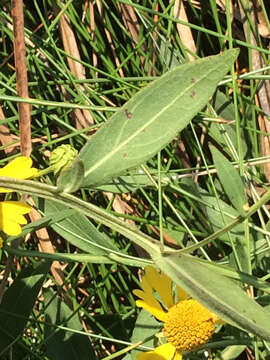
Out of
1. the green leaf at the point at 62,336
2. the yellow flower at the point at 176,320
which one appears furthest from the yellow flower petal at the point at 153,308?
the green leaf at the point at 62,336

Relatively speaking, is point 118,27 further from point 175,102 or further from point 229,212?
point 175,102

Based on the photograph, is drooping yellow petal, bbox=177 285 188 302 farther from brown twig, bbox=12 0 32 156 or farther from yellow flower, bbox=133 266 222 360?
brown twig, bbox=12 0 32 156

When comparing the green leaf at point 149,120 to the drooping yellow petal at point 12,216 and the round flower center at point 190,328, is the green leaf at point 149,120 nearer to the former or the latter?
the drooping yellow petal at point 12,216

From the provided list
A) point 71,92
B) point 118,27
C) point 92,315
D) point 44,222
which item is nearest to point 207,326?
point 44,222

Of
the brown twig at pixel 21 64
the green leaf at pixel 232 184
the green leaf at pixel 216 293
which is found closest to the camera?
the green leaf at pixel 216 293

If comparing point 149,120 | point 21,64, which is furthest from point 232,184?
point 21,64

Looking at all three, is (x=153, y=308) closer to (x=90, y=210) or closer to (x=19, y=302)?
(x=19, y=302)
